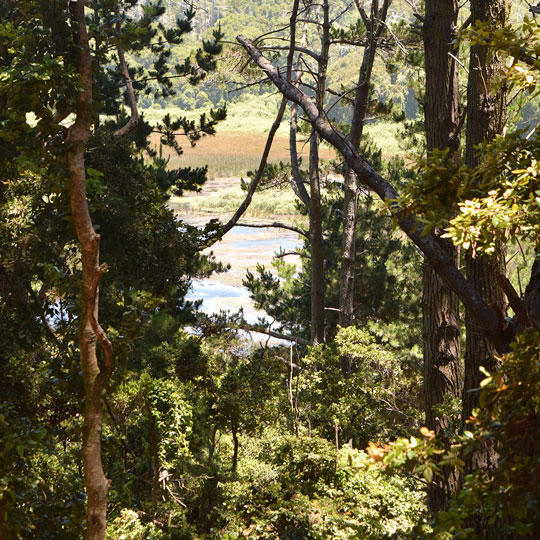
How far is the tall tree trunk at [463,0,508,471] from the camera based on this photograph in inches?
133

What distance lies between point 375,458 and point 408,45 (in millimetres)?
8366

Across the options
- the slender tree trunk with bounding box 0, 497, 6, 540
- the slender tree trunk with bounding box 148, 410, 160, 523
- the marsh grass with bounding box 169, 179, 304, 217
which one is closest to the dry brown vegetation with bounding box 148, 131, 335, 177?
the marsh grass with bounding box 169, 179, 304, 217

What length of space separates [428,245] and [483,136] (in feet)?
2.98

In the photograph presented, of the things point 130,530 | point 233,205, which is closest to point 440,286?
point 130,530

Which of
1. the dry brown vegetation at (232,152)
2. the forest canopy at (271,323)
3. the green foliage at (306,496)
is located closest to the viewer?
the forest canopy at (271,323)

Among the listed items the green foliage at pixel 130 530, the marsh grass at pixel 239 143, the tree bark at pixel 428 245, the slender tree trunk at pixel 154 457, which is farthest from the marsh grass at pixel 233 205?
the tree bark at pixel 428 245

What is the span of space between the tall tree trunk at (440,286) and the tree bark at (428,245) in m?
0.58

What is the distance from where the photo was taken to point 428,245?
327cm

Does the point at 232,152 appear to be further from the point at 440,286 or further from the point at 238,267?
the point at 440,286

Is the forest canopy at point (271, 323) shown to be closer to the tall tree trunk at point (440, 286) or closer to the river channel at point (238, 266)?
the tall tree trunk at point (440, 286)

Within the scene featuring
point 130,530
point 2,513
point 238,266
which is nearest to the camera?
point 2,513

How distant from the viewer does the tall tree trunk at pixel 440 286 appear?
406cm

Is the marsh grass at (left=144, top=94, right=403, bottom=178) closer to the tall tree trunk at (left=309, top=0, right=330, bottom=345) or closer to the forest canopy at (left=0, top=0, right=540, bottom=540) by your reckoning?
the tall tree trunk at (left=309, top=0, right=330, bottom=345)

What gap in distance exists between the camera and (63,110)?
3.69 m
